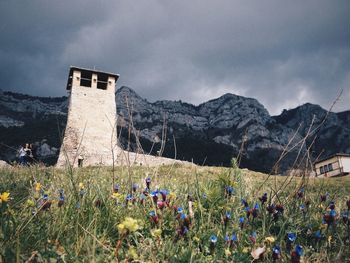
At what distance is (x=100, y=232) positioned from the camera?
7.00ft

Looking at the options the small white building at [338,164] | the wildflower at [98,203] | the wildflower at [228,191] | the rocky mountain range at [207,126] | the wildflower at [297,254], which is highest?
the rocky mountain range at [207,126]

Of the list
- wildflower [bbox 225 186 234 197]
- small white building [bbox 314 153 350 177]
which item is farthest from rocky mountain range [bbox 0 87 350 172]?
wildflower [bbox 225 186 234 197]

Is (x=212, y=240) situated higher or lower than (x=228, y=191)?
lower

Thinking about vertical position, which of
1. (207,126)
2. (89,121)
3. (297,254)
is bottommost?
(297,254)

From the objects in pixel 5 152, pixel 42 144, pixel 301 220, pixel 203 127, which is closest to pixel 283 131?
pixel 203 127

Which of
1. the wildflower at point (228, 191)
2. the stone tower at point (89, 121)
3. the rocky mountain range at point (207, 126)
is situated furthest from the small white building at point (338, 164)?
the wildflower at point (228, 191)

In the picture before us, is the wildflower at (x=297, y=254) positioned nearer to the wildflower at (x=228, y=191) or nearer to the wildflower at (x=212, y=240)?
the wildflower at (x=212, y=240)

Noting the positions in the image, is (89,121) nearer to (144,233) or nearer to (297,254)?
(144,233)

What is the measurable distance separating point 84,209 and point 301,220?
1942 millimetres

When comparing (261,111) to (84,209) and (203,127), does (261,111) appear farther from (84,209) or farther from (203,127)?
(84,209)

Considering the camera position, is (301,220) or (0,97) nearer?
(301,220)

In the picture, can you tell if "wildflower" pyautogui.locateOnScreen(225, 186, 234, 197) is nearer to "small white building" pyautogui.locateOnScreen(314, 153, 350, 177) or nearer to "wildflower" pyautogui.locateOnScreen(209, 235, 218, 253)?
"wildflower" pyautogui.locateOnScreen(209, 235, 218, 253)

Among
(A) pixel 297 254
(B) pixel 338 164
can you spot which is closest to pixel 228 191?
(A) pixel 297 254

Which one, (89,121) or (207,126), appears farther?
(207,126)
